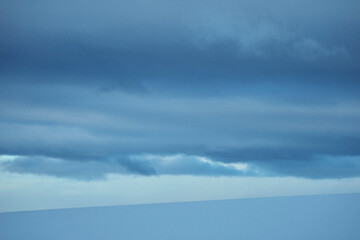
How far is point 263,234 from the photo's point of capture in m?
21.6

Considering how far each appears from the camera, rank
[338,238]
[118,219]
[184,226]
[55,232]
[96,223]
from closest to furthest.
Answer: [338,238], [55,232], [184,226], [96,223], [118,219]

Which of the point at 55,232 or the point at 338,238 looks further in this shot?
the point at 55,232

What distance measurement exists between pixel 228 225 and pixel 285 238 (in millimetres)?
4227

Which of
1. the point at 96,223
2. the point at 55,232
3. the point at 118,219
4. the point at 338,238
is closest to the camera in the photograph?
the point at 338,238

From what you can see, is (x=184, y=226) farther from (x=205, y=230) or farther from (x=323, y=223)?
(x=323, y=223)

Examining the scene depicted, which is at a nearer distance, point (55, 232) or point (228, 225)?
point (55, 232)

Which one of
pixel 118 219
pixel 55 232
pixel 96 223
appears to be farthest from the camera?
pixel 118 219

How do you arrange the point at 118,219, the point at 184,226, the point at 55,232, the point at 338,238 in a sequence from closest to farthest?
the point at 338,238 < the point at 55,232 < the point at 184,226 < the point at 118,219

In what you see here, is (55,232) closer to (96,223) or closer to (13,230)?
(13,230)

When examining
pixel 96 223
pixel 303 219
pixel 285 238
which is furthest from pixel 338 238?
pixel 96 223

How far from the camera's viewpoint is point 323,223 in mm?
24969

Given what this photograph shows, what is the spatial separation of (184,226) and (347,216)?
34.0 feet

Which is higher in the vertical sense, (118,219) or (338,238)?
(118,219)

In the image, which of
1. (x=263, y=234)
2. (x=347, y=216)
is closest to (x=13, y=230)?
(x=263, y=234)
